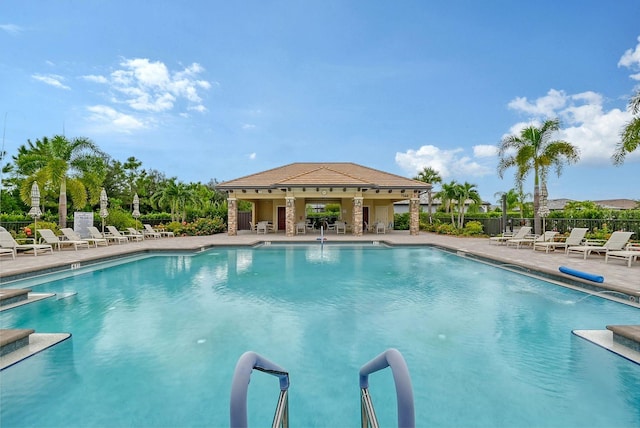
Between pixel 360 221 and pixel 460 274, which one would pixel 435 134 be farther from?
pixel 460 274

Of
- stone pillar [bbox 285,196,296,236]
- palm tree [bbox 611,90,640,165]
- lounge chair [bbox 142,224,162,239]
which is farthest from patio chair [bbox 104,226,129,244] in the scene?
palm tree [bbox 611,90,640,165]

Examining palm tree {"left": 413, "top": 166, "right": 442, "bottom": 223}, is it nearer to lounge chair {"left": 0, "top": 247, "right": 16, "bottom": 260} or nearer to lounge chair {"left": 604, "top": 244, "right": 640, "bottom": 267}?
lounge chair {"left": 604, "top": 244, "right": 640, "bottom": 267}


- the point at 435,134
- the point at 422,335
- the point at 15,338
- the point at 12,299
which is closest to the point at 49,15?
the point at 12,299

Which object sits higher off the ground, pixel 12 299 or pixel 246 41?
pixel 246 41

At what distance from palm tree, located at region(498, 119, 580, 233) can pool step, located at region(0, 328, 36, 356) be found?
2032cm

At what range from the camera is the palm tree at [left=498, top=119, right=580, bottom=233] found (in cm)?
1759

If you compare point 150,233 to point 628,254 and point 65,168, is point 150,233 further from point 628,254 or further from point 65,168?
point 628,254

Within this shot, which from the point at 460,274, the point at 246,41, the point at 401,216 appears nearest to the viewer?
the point at 460,274

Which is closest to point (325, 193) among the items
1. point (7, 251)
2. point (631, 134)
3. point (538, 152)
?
point (538, 152)

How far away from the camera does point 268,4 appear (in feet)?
57.8

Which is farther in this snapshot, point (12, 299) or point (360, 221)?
point (360, 221)

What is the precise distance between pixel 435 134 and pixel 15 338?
103 feet

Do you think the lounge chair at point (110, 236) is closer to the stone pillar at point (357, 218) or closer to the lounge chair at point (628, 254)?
the stone pillar at point (357, 218)

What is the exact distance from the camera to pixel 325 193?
2238 centimetres
